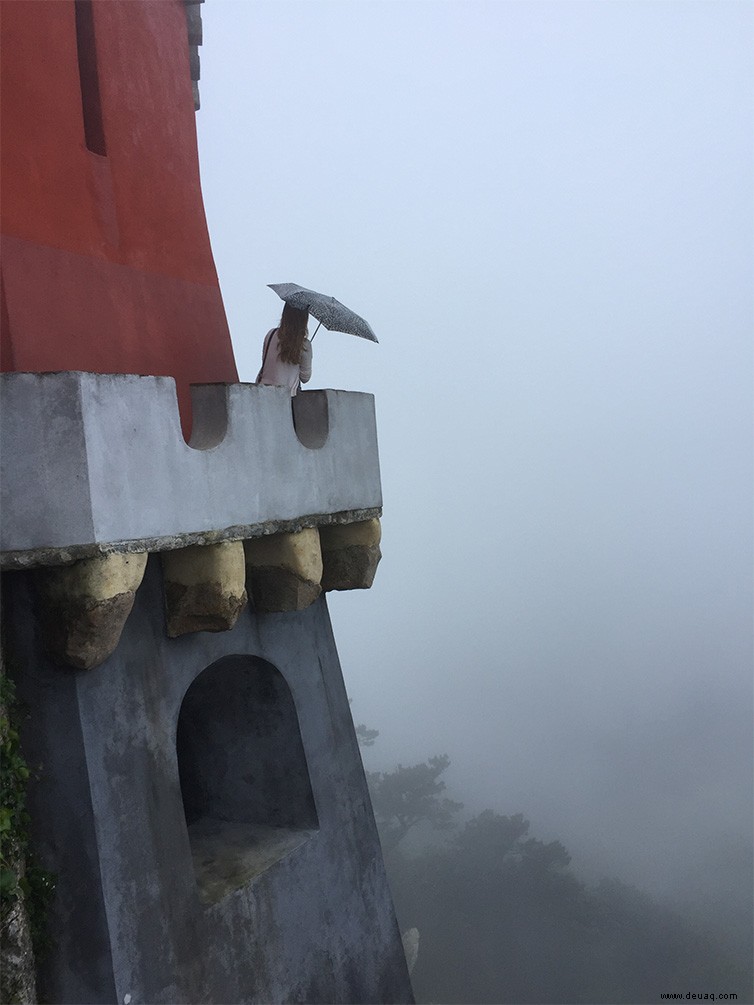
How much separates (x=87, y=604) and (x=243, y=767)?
2.32 m

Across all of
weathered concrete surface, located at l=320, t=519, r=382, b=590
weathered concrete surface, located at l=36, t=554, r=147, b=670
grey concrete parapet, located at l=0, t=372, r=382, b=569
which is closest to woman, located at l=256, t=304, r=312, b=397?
grey concrete parapet, located at l=0, t=372, r=382, b=569

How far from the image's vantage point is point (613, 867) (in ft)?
65.4

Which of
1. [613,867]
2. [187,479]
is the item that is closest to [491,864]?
[613,867]

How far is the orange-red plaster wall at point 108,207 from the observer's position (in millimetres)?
4176

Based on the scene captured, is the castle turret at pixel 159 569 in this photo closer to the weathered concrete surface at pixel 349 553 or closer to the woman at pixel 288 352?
the weathered concrete surface at pixel 349 553

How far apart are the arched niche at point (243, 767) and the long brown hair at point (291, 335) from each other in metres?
1.75

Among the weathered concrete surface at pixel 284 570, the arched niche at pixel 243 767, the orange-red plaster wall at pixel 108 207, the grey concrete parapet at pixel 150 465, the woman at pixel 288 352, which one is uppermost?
the orange-red plaster wall at pixel 108 207

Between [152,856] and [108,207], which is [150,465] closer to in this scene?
[108,207]

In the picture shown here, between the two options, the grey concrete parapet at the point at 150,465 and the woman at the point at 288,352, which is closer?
the grey concrete parapet at the point at 150,465

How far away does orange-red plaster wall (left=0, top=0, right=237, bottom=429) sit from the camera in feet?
13.7

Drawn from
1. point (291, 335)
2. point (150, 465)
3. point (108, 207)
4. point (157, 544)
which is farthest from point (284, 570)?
point (108, 207)

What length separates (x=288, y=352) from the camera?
547 centimetres

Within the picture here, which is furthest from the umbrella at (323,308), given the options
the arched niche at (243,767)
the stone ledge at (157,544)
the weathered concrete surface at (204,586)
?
the arched niche at (243,767)

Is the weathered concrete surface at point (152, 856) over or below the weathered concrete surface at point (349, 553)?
below
